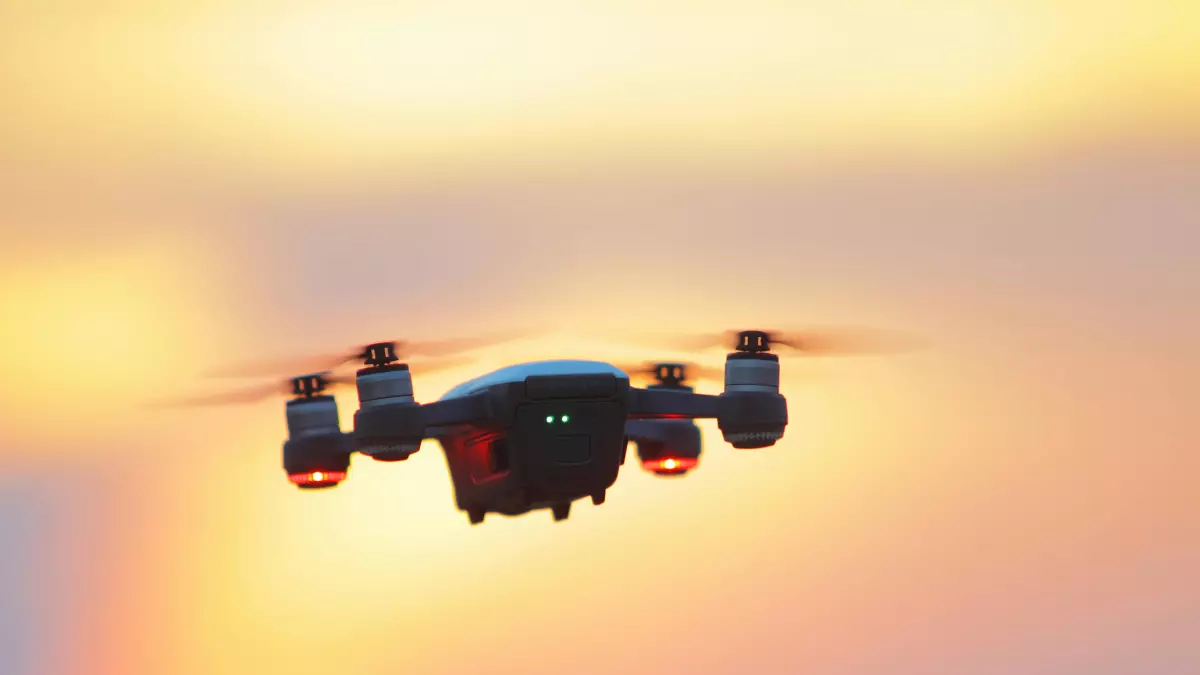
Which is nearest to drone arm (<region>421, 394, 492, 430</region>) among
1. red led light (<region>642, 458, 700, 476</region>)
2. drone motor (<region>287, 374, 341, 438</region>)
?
drone motor (<region>287, 374, 341, 438</region>)

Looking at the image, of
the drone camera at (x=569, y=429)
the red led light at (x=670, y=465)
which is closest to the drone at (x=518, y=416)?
the drone camera at (x=569, y=429)

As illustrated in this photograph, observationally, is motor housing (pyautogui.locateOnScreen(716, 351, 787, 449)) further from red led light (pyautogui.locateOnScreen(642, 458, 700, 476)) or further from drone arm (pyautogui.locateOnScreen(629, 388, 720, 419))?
red led light (pyautogui.locateOnScreen(642, 458, 700, 476))

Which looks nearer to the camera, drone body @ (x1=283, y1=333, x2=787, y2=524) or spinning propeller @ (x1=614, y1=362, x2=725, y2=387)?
drone body @ (x1=283, y1=333, x2=787, y2=524)

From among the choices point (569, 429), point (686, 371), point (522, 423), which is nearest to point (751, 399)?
point (569, 429)

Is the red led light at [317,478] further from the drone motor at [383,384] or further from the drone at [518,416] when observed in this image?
the drone motor at [383,384]

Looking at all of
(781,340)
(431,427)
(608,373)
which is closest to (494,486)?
(431,427)

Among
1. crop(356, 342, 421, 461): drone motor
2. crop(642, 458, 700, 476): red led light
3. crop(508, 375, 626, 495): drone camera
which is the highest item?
crop(642, 458, 700, 476): red led light

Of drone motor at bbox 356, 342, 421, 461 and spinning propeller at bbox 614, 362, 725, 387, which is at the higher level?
spinning propeller at bbox 614, 362, 725, 387

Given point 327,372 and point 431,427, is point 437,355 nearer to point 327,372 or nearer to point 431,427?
point 431,427
